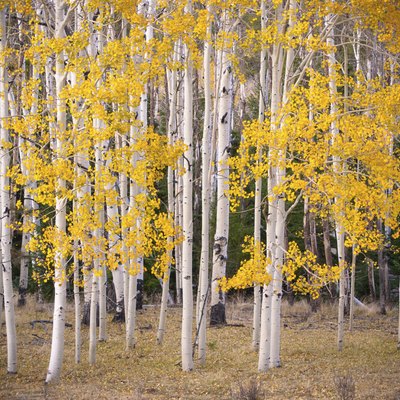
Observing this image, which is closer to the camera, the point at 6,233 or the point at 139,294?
the point at 6,233

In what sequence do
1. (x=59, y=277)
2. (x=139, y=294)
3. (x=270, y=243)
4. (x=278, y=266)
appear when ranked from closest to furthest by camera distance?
(x=59, y=277) < (x=278, y=266) < (x=270, y=243) < (x=139, y=294)

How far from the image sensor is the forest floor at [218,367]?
9965 millimetres

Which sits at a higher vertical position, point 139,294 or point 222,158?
point 222,158

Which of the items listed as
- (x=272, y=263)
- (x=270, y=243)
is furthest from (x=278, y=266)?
(x=270, y=243)

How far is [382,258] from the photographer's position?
18.9 m

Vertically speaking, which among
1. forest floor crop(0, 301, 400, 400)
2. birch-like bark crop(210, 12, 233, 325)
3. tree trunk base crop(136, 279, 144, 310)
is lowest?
forest floor crop(0, 301, 400, 400)

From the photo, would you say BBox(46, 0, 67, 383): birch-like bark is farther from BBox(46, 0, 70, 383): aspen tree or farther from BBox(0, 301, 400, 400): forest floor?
BBox(0, 301, 400, 400): forest floor

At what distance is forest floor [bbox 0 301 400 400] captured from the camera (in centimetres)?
996

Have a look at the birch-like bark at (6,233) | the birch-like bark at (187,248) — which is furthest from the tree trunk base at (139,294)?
the birch-like bark at (6,233)

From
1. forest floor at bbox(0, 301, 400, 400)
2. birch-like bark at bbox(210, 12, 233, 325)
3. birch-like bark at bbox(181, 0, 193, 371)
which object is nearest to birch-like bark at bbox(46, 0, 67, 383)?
forest floor at bbox(0, 301, 400, 400)

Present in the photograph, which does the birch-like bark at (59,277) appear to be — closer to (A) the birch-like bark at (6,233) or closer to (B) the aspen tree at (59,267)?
(B) the aspen tree at (59,267)

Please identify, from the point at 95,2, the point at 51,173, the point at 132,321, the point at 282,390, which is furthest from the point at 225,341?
the point at 95,2

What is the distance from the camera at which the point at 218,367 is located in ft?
39.9

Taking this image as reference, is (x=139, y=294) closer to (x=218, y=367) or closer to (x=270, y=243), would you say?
(x=218, y=367)
